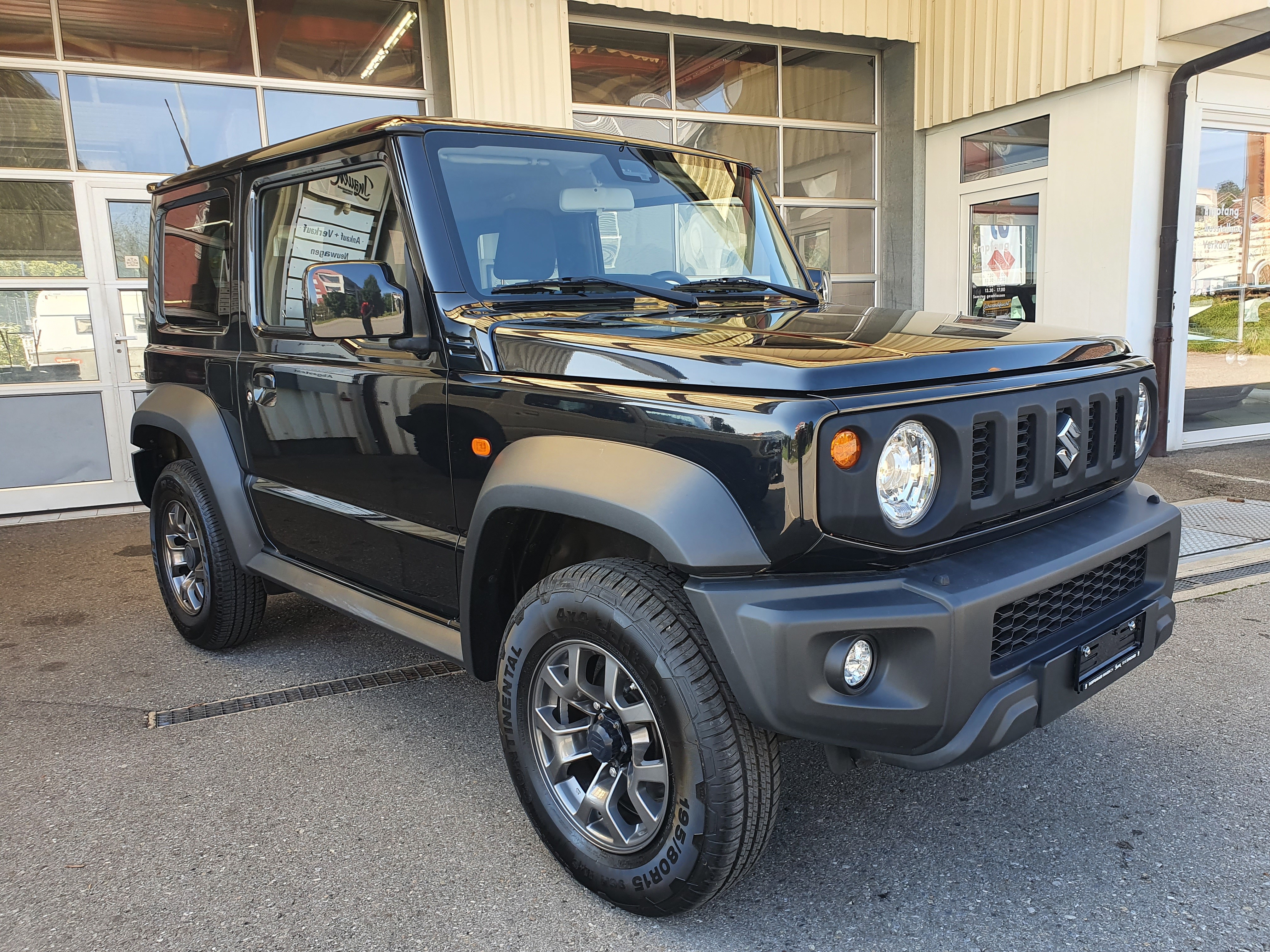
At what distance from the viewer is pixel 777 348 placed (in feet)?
6.77

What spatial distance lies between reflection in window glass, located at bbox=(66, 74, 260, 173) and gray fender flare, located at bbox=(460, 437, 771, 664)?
616 cm

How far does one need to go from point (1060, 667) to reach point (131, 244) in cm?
726

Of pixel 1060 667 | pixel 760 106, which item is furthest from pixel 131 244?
pixel 1060 667

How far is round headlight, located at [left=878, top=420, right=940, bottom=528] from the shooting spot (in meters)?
1.90

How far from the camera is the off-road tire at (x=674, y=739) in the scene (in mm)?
1927

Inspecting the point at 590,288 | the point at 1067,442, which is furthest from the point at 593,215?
the point at 1067,442

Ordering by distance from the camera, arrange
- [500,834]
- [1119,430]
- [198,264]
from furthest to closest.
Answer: [198,264] → [500,834] → [1119,430]

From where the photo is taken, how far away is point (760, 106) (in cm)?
920

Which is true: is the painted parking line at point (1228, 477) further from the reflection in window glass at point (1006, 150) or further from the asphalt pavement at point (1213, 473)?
the reflection in window glass at point (1006, 150)

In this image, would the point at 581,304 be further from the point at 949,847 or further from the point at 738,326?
the point at 949,847

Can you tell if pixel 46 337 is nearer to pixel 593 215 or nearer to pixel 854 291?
pixel 593 215

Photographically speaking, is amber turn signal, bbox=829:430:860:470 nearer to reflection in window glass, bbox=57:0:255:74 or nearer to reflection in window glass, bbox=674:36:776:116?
reflection in window glass, bbox=57:0:255:74

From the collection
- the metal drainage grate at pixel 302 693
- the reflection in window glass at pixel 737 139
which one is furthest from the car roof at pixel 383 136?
the reflection in window glass at pixel 737 139

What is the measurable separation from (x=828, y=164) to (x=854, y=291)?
4.31ft
